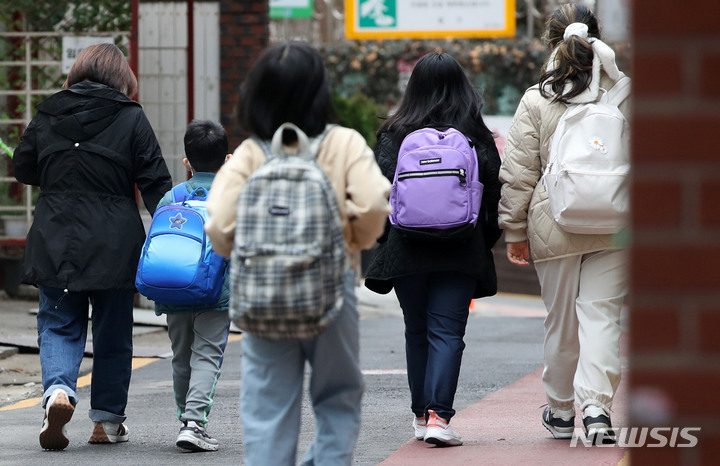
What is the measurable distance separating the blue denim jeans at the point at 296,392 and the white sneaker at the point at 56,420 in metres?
1.93

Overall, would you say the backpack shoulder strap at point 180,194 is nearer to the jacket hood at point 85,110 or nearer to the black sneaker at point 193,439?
the jacket hood at point 85,110

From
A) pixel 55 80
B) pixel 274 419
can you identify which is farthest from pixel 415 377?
pixel 55 80

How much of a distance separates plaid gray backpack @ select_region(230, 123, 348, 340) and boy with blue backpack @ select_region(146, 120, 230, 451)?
6.38 ft

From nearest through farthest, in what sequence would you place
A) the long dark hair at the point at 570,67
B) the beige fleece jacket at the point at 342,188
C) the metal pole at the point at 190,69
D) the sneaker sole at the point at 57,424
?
the beige fleece jacket at the point at 342,188, the long dark hair at the point at 570,67, the sneaker sole at the point at 57,424, the metal pole at the point at 190,69

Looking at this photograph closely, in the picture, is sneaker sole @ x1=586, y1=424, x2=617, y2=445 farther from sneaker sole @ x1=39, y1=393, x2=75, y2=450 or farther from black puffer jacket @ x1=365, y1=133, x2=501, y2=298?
sneaker sole @ x1=39, y1=393, x2=75, y2=450

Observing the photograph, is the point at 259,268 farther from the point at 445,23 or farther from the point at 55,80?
the point at 445,23

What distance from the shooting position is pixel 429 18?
17.8 meters

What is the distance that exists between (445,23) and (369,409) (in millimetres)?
12130

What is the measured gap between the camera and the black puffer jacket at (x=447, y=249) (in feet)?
17.0

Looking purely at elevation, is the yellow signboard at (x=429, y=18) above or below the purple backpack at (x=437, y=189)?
above

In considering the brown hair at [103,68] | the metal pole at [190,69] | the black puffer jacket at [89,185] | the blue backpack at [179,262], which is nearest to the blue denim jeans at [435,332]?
the blue backpack at [179,262]

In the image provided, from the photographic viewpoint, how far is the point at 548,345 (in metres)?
5.24

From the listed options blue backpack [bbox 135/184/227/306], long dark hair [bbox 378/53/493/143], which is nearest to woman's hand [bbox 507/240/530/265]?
long dark hair [bbox 378/53/493/143]

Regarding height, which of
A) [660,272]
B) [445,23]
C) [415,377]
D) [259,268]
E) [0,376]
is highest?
[445,23]
